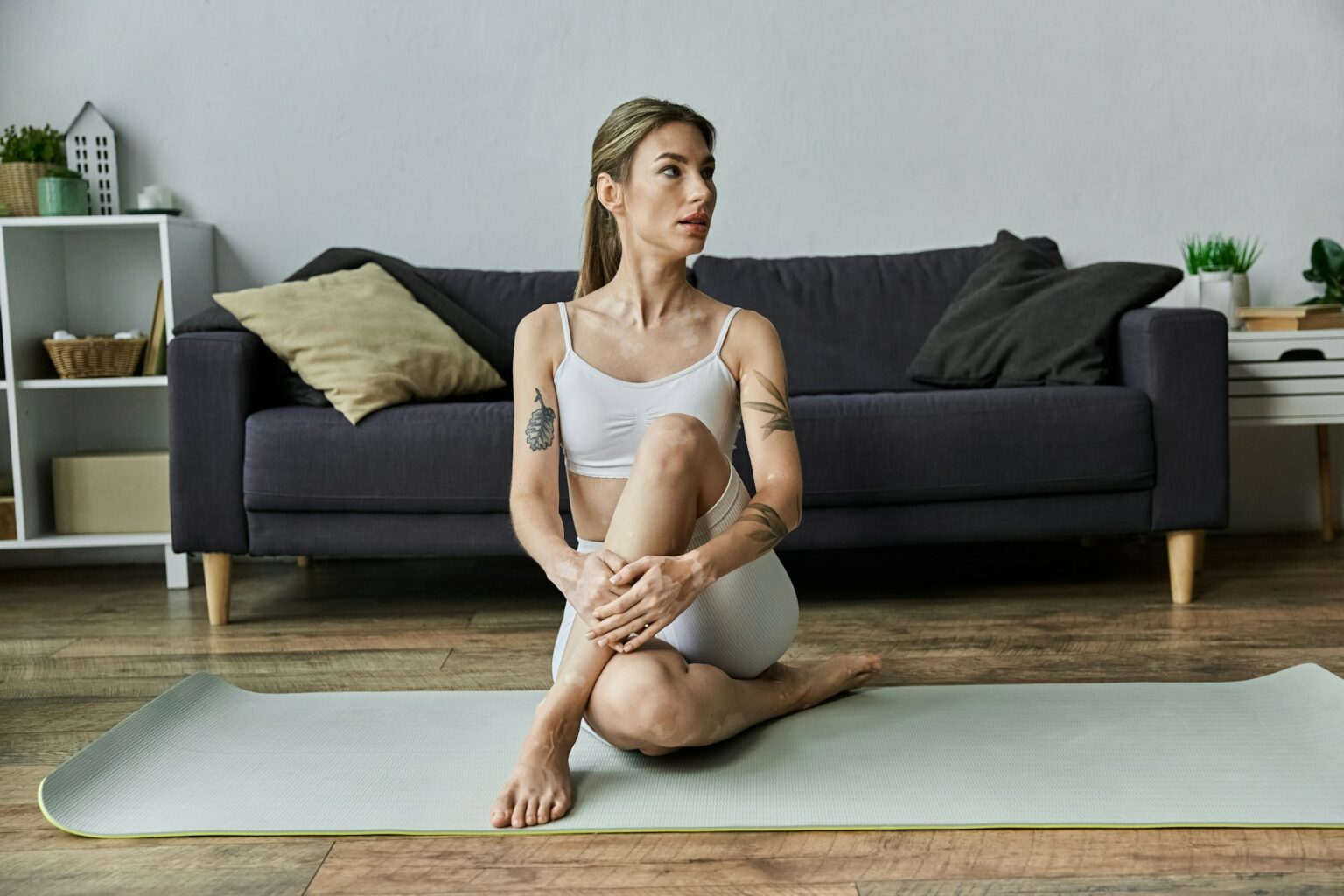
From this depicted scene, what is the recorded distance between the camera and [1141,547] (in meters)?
3.72

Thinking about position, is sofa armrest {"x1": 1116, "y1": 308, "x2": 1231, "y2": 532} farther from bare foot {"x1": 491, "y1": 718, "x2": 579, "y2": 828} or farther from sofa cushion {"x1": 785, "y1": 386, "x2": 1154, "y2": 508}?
bare foot {"x1": 491, "y1": 718, "x2": 579, "y2": 828}

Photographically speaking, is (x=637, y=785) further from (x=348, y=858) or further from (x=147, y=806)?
(x=147, y=806)

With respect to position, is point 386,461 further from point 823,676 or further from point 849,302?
point 849,302

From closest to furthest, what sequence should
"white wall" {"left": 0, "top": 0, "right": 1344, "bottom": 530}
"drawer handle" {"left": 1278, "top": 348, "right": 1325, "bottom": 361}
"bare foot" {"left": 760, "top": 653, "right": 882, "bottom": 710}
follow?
1. "bare foot" {"left": 760, "top": 653, "right": 882, "bottom": 710}
2. "drawer handle" {"left": 1278, "top": 348, "right": 1325, "bottom": 361}
3. "white wall" {"left": 0, "top": 0, "right": 1344, "bottom": 530}

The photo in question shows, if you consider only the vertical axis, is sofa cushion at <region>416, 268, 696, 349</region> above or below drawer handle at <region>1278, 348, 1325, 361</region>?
above

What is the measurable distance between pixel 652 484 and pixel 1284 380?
2.25m

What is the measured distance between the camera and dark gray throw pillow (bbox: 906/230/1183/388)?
10.1 feet

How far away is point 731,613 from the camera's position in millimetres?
1843

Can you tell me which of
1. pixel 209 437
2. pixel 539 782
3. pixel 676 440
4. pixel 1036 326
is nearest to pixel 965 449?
pixel 1036 326

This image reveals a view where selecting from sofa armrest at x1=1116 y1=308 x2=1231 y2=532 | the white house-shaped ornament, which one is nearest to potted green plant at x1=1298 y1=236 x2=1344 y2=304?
sofa armrest at x1=1116 y1=308 x2=1231 y2=532

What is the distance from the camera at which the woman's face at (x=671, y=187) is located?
1874 millimetres

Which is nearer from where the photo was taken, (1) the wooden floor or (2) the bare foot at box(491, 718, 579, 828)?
(1) the wooden floor

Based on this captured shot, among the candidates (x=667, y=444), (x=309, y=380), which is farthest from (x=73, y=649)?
(x=667, y=444)

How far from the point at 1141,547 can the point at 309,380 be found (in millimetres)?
2339
